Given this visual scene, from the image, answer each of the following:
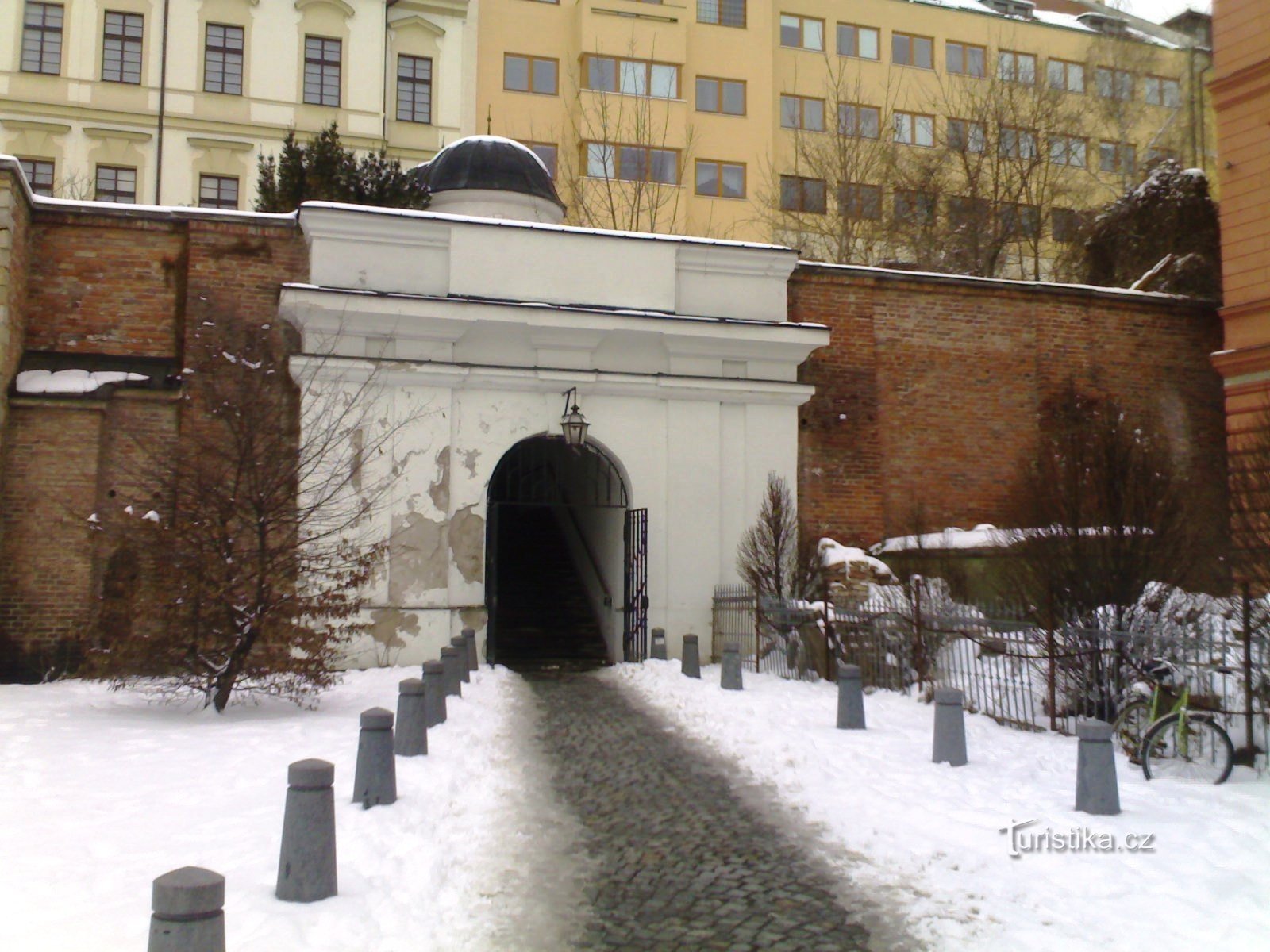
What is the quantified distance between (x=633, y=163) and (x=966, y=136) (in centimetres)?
999

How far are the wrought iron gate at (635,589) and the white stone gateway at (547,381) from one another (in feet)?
0.17

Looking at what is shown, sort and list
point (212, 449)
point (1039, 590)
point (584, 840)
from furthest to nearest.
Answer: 1. point (212, 449)
2. point (1039, 590)
3. point (584, 840)

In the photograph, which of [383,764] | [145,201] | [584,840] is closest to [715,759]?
[584,840]

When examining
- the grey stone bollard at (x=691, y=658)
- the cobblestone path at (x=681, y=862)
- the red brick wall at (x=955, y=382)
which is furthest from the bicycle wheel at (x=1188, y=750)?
the red brick wall at (x=955, y=382)

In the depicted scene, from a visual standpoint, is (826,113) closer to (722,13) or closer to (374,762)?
(722,13)

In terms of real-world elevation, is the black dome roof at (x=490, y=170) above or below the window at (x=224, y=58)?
below

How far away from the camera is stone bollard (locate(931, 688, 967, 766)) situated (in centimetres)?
910

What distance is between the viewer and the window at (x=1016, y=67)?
33562 millimetres

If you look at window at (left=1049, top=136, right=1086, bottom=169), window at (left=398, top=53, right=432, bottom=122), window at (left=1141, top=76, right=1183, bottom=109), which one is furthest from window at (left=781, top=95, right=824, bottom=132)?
window at (left=398, top=53, right=432, bottom=122)

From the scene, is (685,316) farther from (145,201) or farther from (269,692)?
(145,201)

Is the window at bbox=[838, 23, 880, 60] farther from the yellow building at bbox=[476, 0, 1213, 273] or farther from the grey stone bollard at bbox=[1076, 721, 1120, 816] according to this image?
the grey stone bollard at bbox=[1076, 721, 1120, 816]

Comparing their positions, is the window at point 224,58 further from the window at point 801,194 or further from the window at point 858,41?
the window at point 858,41

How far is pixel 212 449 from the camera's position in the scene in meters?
12.0

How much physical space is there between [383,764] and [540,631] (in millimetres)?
12630
